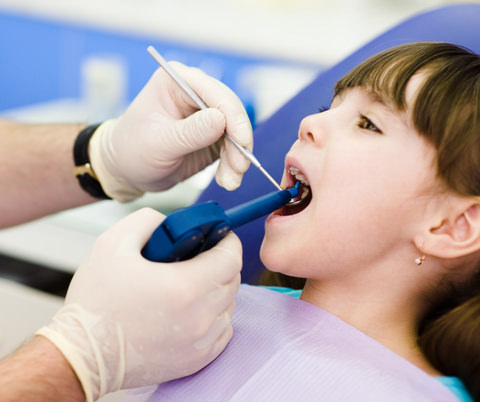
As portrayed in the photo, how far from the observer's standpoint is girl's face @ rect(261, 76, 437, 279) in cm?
97

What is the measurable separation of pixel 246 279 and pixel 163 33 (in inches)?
61.5

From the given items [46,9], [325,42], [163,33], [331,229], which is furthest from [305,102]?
[46,9]

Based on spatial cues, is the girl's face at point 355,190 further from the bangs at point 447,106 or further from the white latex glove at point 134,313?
the white latex glove at point 134,313

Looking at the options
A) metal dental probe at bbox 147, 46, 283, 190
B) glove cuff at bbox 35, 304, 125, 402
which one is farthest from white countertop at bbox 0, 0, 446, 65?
glove cuff at bbox 35, 304, 125, 402

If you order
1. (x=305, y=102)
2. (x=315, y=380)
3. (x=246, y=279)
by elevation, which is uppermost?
(x=305, y=102)

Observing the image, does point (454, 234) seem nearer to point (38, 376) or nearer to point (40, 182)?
point (38, 376)

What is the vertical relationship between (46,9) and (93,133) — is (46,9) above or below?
above

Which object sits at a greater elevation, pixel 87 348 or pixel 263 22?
pixel 263 22

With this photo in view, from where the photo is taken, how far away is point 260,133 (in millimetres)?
1468

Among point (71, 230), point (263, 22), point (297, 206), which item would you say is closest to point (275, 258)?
point (297, 206)

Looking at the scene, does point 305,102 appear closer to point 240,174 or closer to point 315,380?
point 240,174

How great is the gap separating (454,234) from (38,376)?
709mm

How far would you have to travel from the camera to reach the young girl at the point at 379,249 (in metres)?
0.94

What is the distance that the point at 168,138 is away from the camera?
3.88 feet
